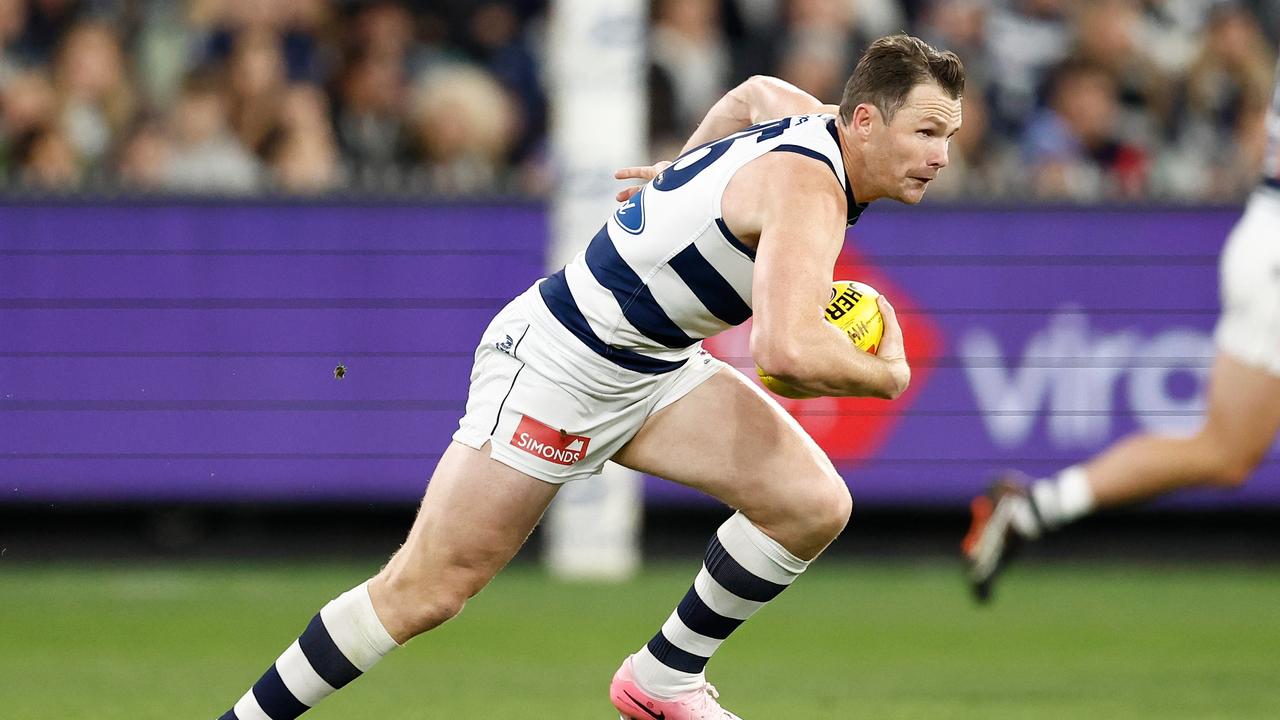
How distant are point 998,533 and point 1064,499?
1.15 ft

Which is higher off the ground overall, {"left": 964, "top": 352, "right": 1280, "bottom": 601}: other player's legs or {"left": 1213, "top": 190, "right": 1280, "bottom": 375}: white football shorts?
{"left": 1213, "top": 190, "right": 1280, "bottom": 375}: white football shorts

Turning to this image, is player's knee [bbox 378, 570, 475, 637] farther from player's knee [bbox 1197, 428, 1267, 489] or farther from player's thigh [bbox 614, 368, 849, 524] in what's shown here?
player's knee [bbox 1197, 428, 1267, 489]

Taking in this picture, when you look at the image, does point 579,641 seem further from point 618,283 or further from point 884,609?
point 618,283

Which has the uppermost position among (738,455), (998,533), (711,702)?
(738,455)

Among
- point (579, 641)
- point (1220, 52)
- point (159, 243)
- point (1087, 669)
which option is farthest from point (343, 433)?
point (1220, 52)

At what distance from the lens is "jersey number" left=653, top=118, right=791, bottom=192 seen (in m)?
5.24

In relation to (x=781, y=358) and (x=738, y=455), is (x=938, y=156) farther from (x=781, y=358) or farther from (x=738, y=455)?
(x=738, y=455)

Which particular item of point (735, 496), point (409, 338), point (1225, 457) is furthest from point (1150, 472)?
point (409, 338)

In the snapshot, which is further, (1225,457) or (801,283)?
(1225,457)

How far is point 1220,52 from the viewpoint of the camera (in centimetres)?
1191

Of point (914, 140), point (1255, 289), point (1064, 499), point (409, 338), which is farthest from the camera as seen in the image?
point (409, 338)

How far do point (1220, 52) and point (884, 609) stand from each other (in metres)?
4.47

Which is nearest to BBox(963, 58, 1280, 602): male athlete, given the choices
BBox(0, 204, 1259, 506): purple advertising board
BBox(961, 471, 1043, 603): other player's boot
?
BBox(961, 471, 1043, 603): other player's boot

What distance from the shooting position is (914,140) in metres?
5.04
